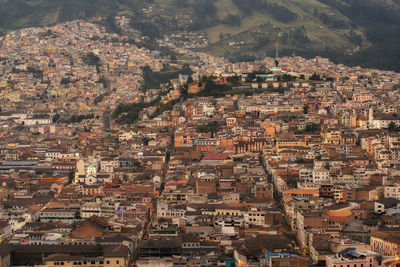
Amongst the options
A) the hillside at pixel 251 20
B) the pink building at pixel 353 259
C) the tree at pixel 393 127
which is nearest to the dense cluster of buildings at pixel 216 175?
the pink building at pixel 353 259

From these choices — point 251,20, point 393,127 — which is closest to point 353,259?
point 393,127

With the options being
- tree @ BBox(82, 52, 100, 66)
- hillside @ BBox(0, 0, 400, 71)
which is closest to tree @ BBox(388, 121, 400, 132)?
tree @ BBox(82, 52, 100, 66)

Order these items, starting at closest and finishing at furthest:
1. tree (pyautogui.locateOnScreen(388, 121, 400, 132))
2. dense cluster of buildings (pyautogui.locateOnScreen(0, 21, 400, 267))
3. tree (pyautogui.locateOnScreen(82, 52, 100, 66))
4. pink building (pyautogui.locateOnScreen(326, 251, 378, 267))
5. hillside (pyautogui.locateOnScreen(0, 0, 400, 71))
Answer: pink building (pyautogui.locateOnScreen(326, 251, 378, 267)) < dense cluster of buildings (pyautogui.locateOnScreen(0, 21, 400, 267)) < tree (pyautogui.locateOnScreen(388, 121, 400, 132)) < tree (pyautogui.locateOnScreen(82, 52, 100, 66)) < hillside (pyautogui.locateOnScreen(0, 0, 400, 71))

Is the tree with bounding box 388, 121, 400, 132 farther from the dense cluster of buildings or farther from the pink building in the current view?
the pink building

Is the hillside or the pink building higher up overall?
the pink building

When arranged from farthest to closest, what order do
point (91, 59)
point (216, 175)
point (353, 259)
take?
1. point (91, 59)
2. point (216, 175)
3. point (353, 259)

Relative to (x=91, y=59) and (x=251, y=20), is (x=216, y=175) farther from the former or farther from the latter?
(x=251, y=20)

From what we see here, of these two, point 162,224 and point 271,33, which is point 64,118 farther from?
point 271,33
